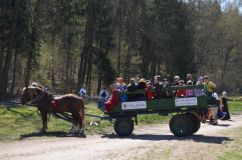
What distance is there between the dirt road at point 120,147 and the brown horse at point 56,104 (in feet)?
2.90

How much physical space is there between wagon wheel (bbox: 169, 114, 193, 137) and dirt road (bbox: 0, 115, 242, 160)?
9.7 inches

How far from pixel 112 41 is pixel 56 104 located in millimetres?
34761

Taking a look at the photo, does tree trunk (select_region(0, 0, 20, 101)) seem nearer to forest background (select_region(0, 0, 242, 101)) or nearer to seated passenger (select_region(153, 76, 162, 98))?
forest background (select_region(0, 0, 242, 101))

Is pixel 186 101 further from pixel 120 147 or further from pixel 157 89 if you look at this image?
pixel 120 147

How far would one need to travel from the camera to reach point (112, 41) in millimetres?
55156

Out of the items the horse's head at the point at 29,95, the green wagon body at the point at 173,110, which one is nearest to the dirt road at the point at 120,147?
the green wagon body at the point at 173,110

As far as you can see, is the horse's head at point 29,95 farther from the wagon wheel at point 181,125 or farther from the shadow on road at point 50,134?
the wagon wheel at point 181,125

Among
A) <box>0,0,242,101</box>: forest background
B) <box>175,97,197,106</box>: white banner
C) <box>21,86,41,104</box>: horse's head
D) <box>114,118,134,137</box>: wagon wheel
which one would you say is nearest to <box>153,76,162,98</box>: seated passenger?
<box>175,97,197,106</box>: white banner

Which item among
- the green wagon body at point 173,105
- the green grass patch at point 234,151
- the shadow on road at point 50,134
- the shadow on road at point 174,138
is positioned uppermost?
the green wagon body at point 173,105

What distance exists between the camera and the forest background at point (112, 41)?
41688mm

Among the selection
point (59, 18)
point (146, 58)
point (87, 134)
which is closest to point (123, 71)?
point (146, 58)

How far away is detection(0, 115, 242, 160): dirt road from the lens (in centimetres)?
1472

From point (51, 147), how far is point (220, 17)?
199 ft

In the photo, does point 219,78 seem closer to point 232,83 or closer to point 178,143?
point 232,83
